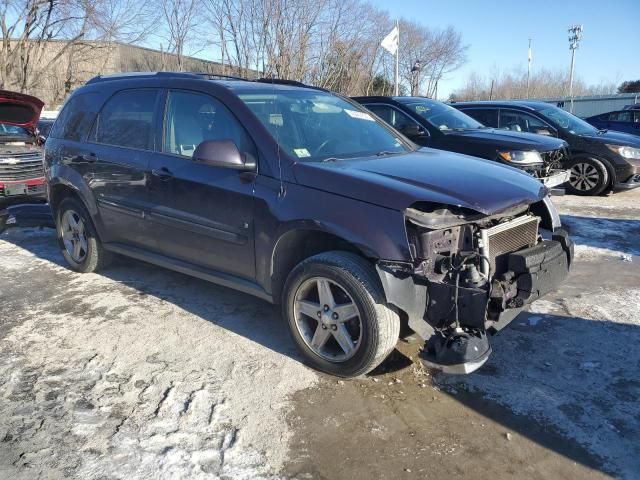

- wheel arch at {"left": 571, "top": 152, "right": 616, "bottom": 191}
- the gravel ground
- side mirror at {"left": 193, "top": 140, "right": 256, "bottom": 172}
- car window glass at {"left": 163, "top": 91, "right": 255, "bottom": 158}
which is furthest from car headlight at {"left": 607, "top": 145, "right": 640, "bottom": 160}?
side mirror at {"left": 193, "top": 140, "right": 256, "bottom": 172}

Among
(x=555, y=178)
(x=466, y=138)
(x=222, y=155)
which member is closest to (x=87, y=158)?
(x=222, y=155)

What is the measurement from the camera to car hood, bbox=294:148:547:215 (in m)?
3.16

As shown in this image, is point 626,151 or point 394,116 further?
point 626,151

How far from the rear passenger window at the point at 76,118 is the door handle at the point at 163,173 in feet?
4.17

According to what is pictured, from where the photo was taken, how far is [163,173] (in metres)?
4.32

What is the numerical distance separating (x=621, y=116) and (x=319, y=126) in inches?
604

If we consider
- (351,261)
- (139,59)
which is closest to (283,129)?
(351,261)

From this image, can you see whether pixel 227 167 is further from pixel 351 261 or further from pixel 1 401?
pixel 1 401

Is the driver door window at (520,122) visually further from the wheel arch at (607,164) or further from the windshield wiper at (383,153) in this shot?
the windshield wiper at (383,153)

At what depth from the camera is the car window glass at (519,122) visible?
32.8ft

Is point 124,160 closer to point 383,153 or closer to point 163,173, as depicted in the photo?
point 163,173

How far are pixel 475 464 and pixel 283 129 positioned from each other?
2469 mm

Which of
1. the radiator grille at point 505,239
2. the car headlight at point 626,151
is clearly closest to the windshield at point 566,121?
the car headlight at point 626,151

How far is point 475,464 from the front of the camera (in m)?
2.73
